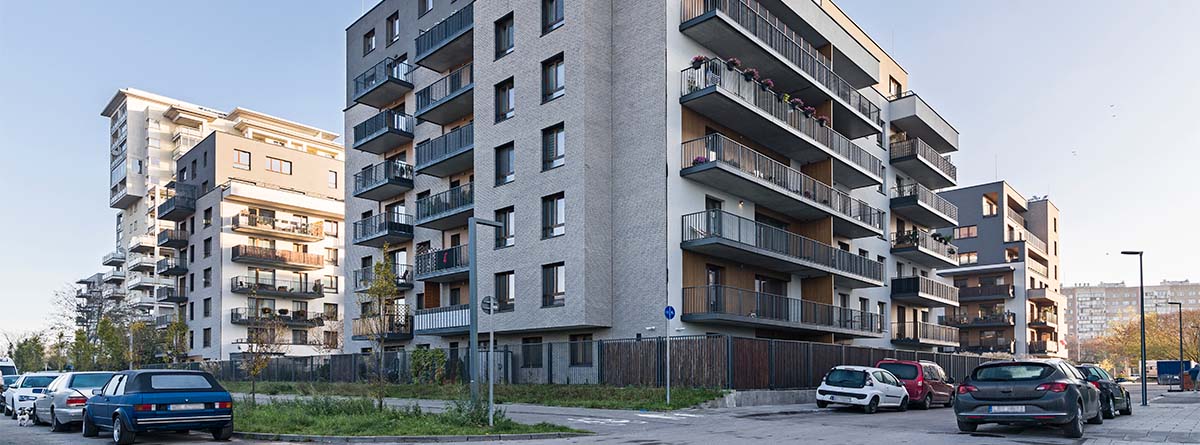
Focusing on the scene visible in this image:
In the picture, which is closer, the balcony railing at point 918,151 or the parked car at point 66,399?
the parked car at point 66,399

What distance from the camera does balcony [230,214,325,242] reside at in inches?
2539

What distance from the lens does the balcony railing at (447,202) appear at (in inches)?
1486

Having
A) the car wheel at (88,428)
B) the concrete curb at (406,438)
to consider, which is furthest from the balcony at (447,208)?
the concrete curb at (406,438)

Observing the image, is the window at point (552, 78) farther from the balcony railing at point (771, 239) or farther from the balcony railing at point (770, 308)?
the balcony railing at point (770, 308)

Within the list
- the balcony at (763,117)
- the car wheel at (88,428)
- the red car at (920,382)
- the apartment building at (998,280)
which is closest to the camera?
the car wheel at (88,428)

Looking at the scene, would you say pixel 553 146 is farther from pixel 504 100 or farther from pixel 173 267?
pixel 173 267

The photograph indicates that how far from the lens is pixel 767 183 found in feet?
112

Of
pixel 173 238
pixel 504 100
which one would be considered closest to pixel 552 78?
pixel 504 100

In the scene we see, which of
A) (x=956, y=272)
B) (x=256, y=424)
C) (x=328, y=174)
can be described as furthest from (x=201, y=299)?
(x=956, y=272)

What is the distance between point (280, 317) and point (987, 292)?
52103 millimetres

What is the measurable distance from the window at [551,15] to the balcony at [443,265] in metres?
9.31

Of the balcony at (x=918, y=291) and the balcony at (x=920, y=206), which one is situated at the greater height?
the balcony at (x=920, y=206)

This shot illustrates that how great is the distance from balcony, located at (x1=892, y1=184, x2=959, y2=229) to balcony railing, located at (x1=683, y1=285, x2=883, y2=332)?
317 inches

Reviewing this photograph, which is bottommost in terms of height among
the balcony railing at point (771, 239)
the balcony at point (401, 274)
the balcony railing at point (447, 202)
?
the balcony at point (401, 274)
